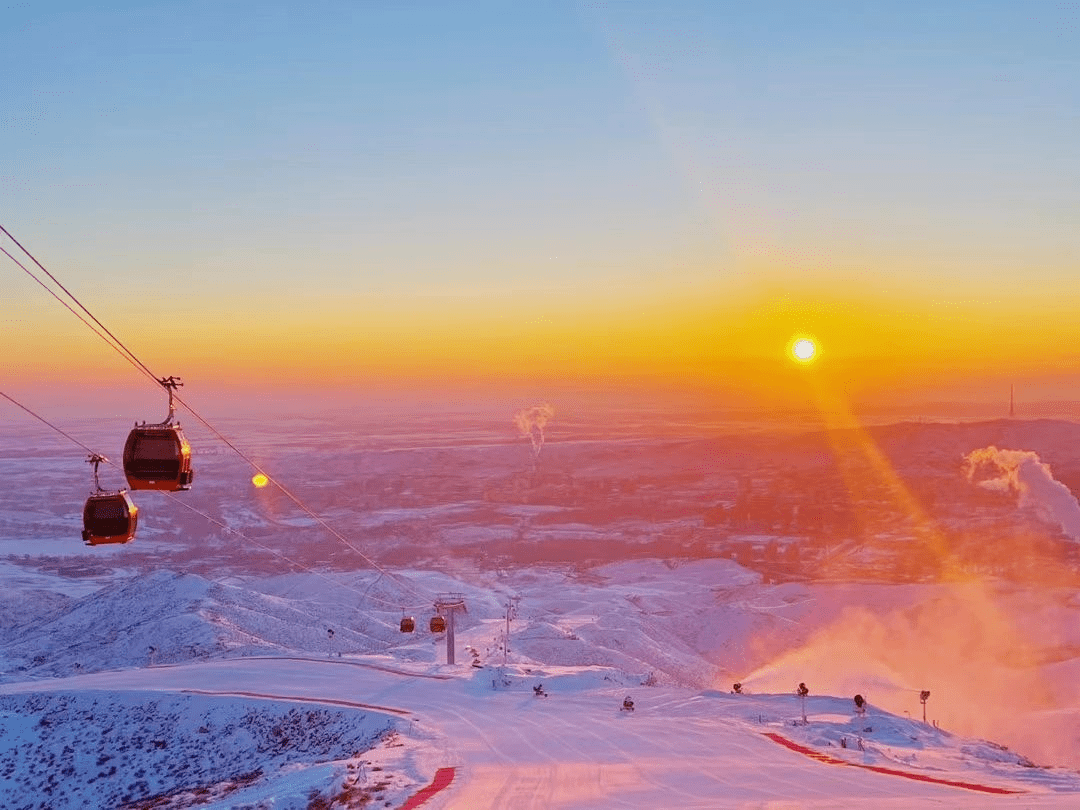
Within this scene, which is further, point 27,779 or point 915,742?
point 27,779

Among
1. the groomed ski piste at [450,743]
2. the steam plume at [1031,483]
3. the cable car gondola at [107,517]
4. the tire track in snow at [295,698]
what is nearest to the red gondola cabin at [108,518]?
the cable car gondola at [107,517]

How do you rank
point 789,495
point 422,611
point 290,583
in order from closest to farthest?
point 422,611 → point 290,583 → point 789,495

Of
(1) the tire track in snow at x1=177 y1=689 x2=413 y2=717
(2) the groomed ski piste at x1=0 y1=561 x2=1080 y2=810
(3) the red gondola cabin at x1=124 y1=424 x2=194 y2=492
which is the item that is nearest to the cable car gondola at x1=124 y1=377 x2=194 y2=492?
(3) the red gondola cabin at x1=124 y1=424 x2=194 y2=492

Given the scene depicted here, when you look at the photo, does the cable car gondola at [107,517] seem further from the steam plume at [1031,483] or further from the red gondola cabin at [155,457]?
the steam plume at [1031,483]

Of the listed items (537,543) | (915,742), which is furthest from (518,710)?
(537,543)

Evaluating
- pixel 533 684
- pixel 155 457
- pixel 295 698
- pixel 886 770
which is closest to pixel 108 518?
pixel 155 457

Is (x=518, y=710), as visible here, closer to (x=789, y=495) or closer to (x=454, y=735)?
(x=454, y=735)

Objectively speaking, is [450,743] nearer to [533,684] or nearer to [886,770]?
[886,770]
